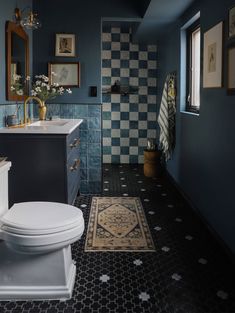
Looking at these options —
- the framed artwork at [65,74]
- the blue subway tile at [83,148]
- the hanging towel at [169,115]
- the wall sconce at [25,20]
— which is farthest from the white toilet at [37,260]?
the hanging towel at [169,115]

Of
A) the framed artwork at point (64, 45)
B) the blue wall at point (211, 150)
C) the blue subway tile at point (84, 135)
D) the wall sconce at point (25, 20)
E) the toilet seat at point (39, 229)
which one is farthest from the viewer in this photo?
the blue subway tile at point (84, 135)

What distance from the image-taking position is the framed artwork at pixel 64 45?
421 centimetres

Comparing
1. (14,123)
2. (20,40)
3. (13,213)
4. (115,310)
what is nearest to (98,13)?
(20,40)

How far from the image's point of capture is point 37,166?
2953 millimetres

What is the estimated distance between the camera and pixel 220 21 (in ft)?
9.37

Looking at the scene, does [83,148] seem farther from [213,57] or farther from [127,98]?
[127,98]

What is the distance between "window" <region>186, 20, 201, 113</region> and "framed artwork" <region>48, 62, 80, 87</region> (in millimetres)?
1290

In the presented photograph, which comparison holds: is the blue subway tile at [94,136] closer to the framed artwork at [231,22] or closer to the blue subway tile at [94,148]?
the blue subway tile at [94,148]

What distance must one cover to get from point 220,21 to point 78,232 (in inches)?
76.8

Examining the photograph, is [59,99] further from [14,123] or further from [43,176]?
[43,176]

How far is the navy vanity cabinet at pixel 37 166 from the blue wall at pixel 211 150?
1.20 meters

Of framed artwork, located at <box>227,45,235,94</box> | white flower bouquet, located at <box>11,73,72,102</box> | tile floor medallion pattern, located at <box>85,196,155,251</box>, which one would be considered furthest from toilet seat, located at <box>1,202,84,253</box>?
white flower bouquet, located at <box>11,73,72,102</box>

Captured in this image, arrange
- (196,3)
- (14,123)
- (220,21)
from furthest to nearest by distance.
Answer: (196,3)
(14,123)
(220,21)

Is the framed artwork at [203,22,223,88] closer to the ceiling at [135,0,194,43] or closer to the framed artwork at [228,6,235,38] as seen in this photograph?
the framed artwork at [228,6,235,38]
